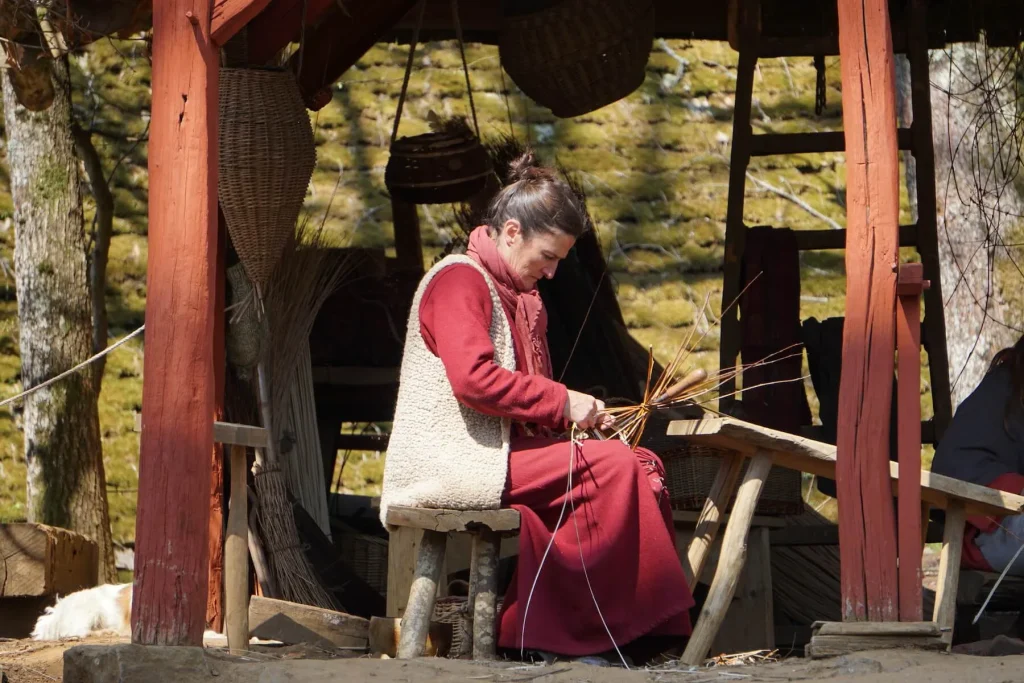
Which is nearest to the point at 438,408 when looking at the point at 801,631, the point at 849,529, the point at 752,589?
the point at 849,529

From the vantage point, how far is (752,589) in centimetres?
571

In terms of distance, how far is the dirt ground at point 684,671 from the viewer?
3.38 meters

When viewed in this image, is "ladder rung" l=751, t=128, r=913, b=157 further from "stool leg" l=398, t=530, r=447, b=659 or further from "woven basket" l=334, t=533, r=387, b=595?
"stool leg" l=398, t=530, r=447, b=659

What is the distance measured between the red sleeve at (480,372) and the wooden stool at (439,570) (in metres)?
0.30

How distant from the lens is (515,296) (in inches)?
165

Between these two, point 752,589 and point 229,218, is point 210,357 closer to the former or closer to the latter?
point 229,218

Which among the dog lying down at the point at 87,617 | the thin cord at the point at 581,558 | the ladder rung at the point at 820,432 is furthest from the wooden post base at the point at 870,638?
the ladder rung at the point at 820,432

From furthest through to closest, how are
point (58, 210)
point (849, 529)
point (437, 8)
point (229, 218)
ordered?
point (437, 8) < point (58, 210) < point (229, 218) < point (849, 529)

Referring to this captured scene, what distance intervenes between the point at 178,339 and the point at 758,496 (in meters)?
1.67

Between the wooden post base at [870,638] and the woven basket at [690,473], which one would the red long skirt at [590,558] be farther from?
the woven basket at [690,473]

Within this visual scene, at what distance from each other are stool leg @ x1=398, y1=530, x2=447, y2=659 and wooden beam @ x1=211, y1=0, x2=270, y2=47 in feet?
4.77

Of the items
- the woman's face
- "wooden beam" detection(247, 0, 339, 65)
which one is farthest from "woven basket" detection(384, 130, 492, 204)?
the woman's face

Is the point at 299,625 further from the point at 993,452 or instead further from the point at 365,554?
the point at 993,452

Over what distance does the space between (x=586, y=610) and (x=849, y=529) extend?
0.73 meters
